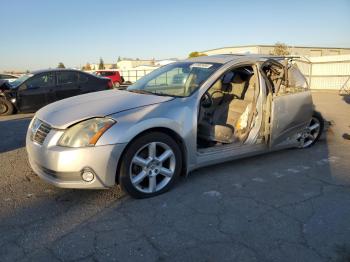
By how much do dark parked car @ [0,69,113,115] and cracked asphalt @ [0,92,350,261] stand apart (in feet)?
19.9

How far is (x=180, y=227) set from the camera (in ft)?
9.89

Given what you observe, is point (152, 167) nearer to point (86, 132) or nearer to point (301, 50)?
point (86, 132)

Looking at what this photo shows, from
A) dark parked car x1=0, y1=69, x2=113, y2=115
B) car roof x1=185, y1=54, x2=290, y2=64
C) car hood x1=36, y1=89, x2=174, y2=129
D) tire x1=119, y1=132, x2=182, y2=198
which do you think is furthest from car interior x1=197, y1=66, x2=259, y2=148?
dark parked car x1=0, y1=69, x2=113, y2=115

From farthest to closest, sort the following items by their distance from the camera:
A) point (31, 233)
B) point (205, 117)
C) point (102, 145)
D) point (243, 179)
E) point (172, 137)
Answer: point (205, 117)
point (243, 179)
point (172, 137)
point (102, 145)
point (31, 233)

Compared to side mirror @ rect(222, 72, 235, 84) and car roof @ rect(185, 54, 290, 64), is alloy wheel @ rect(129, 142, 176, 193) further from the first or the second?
side mirror @ rect(222, 72, 235, 84)

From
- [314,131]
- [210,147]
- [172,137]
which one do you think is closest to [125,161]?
[172,137]

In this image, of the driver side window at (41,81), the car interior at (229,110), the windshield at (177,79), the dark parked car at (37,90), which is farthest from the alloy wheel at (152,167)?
A: the driver side window at (41,81)

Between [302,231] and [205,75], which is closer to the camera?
[302,231]

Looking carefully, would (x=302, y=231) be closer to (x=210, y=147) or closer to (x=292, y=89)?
(x=210, y=147)

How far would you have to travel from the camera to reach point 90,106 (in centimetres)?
372

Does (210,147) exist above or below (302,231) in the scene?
above

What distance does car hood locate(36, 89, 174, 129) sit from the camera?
136 inches

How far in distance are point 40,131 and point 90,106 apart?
0.61 metres

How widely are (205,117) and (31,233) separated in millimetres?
2815
